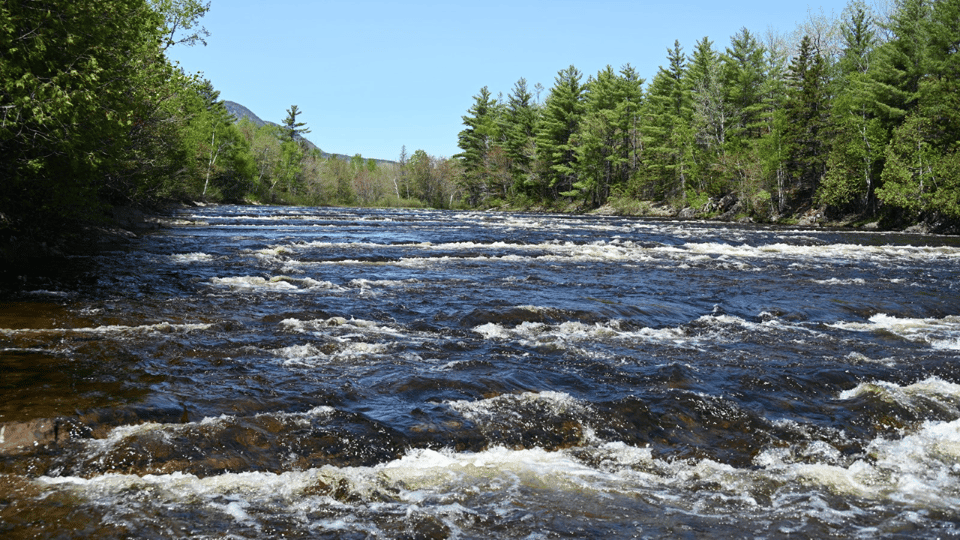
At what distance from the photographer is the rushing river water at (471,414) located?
4.10m

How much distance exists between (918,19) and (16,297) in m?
48.9

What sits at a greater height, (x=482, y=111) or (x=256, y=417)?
(x=482, y=111)

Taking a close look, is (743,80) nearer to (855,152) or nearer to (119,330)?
(855,152)

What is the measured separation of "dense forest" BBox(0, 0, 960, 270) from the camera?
10719 mm

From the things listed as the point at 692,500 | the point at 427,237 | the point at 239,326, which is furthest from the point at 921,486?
the point at 427,237

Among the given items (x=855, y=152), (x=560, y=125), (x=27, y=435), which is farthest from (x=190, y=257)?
(x=560, y=125)

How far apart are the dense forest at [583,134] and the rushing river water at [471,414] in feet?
11.6

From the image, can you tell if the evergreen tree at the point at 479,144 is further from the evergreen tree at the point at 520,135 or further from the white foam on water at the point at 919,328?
the white foam on water at the point at 919,328

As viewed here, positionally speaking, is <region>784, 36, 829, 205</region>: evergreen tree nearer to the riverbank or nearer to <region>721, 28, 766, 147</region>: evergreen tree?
the riverbank

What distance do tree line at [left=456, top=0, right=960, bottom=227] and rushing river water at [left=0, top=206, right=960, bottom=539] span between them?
27.1 m

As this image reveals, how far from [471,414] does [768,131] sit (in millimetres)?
53014

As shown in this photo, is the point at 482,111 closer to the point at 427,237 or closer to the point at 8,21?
the point at 427,237

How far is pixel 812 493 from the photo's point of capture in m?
4.51

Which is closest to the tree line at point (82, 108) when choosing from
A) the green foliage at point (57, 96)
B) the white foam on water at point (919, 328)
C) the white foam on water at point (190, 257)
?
the green foliage at point (57, 96)
